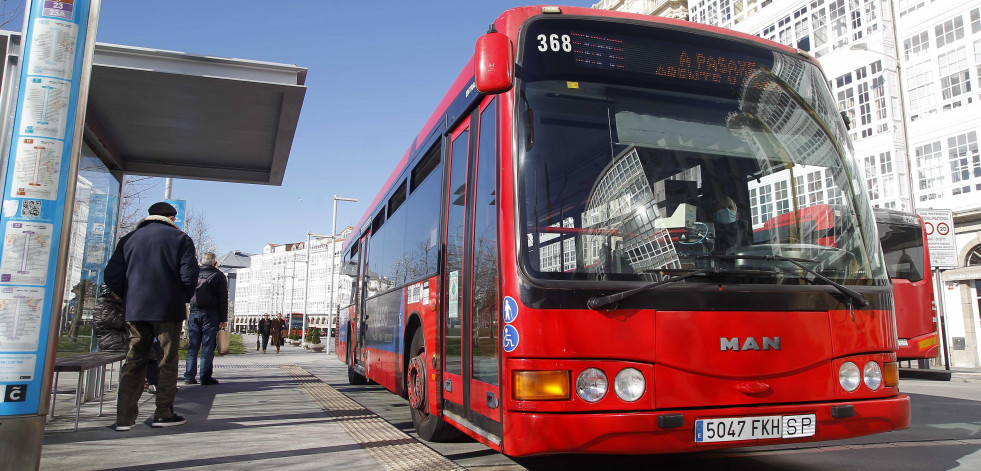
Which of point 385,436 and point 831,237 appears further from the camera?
point 385,436

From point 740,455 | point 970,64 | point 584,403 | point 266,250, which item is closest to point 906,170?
point 970,64

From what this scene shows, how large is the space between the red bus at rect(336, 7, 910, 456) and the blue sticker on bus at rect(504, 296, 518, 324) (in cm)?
1

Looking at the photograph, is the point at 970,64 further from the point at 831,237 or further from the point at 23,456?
the point at 23,456

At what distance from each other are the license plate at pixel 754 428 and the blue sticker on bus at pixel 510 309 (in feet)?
3.78

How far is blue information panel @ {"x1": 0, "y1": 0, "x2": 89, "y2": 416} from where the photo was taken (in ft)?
13.7

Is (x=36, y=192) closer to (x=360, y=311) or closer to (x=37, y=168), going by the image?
(x=37, y=168)

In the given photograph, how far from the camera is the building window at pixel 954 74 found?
2622cm

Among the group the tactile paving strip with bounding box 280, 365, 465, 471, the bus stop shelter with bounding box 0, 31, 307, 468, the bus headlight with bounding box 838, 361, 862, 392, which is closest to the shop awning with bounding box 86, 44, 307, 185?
the bus stop shelter with bounding box 0, 31, 307, 468

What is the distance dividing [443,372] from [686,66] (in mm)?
2807

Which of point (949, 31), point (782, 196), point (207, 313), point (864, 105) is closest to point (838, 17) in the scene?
point (864, 105)

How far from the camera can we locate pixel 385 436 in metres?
6.54

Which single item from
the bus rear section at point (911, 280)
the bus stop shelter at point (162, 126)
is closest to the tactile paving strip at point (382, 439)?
the bus stop shelter at point (162, 126)

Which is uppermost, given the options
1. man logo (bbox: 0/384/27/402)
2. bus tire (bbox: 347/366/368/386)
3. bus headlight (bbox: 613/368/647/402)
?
bus headlight (bbox: 613/368/647/402)

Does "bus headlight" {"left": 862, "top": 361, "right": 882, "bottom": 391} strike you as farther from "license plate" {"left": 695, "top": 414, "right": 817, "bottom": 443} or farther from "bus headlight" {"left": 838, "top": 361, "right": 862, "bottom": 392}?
"license plate" {"left": 695, "top": 414, "right": 817, "bottom": 443}
